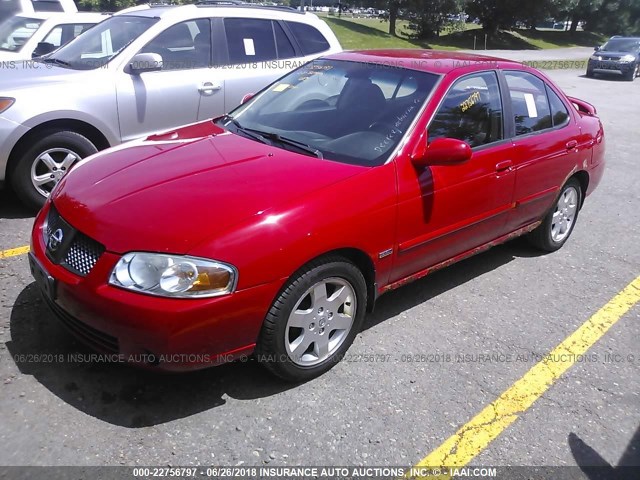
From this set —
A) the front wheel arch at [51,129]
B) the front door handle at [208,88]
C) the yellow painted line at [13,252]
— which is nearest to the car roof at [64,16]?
the front door handle at [208,88]

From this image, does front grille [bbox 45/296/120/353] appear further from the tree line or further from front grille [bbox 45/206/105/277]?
the tree line

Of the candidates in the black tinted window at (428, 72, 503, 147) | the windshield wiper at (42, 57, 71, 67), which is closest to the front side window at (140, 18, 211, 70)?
the windshield wiper at (42, 57, 71, 67)

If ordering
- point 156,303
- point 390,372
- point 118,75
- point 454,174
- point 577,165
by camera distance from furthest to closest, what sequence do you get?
1. point 118,75
2. point 577,165
3. point 454,174
4. point 390,372
5. point 156,303

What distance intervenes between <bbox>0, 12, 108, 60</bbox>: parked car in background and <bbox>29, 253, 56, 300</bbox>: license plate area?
19.0ft

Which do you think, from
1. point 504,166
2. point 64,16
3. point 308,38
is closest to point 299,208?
point 504,166

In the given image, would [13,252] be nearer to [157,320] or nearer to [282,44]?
[157,320]

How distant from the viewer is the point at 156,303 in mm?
2482

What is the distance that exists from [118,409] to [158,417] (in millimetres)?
199

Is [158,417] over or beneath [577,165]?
beneath

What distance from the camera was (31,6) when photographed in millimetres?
10359

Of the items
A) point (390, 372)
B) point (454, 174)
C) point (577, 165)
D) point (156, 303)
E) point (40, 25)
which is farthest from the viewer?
point (40, 25)

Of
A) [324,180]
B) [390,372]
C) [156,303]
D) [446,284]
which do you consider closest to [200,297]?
[156,303]

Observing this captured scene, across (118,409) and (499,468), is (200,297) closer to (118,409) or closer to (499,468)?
(118,409)

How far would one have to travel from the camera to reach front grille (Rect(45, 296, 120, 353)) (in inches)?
104
